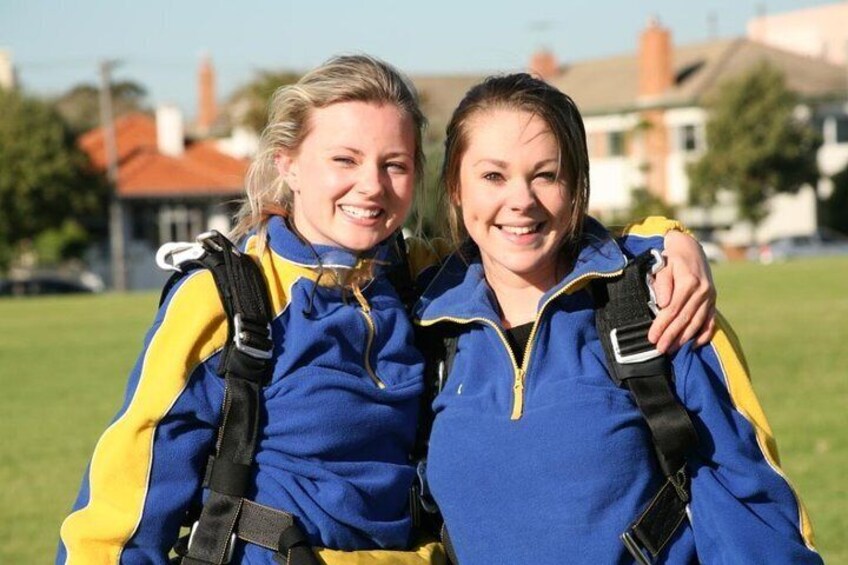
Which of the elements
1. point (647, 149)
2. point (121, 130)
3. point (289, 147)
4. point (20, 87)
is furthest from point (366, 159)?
point (121, 130)

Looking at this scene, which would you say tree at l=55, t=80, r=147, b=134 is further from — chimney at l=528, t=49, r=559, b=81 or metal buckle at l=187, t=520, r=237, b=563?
metal buckle at l=187, t=520, r=237, b=563

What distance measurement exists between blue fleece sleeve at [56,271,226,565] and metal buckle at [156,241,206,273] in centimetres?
8

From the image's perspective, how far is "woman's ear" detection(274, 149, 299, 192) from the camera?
340 cm

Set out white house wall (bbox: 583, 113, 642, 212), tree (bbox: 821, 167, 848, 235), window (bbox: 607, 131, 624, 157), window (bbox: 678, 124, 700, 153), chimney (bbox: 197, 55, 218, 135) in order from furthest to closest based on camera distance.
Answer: chimney (bbox: 197, 55, 218, 135) → window (bbox: 607, 131, 624, 157) → white house wall (bbox: 583, 113, 642, 212) → window (bbox: 678, 124, 700, 153) → tree (bbox: 821, 167, 848, 235)

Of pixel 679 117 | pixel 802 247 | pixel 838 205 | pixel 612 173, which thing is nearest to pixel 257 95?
pixel 612 173

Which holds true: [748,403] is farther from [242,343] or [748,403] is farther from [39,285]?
[39,285]

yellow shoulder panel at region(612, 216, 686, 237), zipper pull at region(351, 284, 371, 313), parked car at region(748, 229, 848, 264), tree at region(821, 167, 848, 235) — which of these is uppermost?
yellow shoulder panel at region(612, 216, 686, 237)

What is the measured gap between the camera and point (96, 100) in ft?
314

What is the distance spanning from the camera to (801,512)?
293 centimetres

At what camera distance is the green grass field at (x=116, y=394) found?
28.3ft

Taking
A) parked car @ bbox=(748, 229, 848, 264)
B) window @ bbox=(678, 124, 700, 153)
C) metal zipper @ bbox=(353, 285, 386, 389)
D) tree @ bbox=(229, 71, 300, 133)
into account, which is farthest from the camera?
window @ bbox=(678, 124, 700, 153)

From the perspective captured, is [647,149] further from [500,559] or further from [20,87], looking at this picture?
[500,559]

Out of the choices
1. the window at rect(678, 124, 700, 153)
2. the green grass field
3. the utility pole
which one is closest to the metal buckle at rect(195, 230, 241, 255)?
the green grass field

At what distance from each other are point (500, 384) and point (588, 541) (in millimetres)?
392
